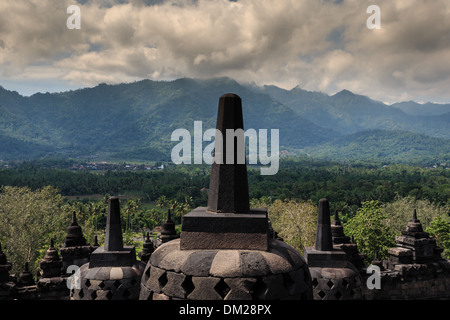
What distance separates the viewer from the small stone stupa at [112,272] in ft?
26.6

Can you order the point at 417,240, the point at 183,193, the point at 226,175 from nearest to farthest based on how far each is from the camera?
the point at 226,175
the point at 417,240
the point at 183,193

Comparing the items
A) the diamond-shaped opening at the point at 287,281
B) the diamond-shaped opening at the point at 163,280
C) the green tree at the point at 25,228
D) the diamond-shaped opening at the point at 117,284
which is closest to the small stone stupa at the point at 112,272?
the diamond-shaped opening at the point at 117,284

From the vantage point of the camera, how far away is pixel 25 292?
11.9 metres

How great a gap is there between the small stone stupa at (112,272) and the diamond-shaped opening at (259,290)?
4.26 meters

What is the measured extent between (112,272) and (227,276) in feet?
14.2

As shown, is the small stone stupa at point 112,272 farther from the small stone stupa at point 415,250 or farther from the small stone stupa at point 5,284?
the small stone stupa at point 415,250

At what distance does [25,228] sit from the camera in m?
33.1

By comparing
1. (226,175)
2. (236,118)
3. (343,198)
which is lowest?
(343,198)

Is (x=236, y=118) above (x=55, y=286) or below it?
above

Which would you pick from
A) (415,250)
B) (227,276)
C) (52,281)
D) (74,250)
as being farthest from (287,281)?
(415,250)
